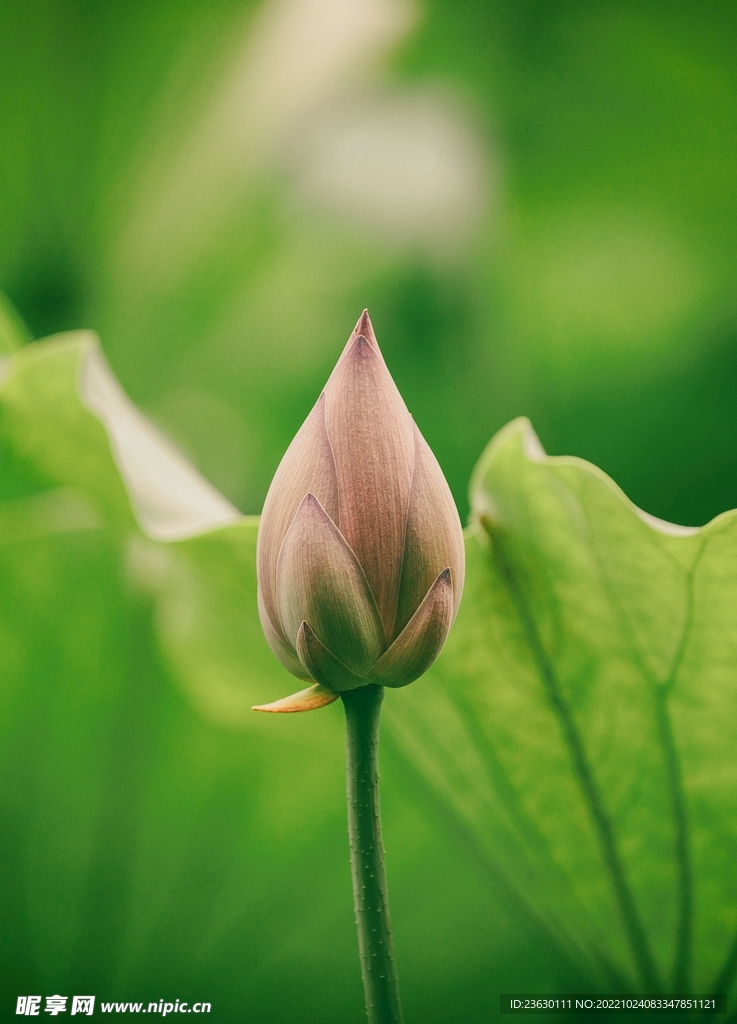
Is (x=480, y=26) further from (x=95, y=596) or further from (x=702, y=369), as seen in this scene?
(x=95, y=596)

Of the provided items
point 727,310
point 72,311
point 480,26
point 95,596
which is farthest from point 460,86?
point 95,596

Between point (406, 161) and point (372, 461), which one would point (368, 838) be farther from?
point (406, 161)

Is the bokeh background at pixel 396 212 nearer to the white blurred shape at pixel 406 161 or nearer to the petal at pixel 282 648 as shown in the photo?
the white blurred shape at pixel 406 161

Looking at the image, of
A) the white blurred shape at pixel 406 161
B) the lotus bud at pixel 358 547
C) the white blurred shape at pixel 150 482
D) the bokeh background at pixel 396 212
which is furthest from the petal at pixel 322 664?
the white blurred shape at pixel 406 161

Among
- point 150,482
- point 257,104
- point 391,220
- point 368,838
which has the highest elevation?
point 257,104

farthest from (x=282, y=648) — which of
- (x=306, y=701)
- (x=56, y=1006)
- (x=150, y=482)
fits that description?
(x=56, y=1006)

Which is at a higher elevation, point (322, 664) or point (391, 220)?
point (391, 220)

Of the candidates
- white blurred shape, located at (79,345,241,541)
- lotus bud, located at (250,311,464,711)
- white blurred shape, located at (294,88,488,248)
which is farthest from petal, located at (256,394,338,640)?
white blurred shape, located at (294,88,488,248)

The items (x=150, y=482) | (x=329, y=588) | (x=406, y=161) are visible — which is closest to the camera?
(x=329, y=588)
